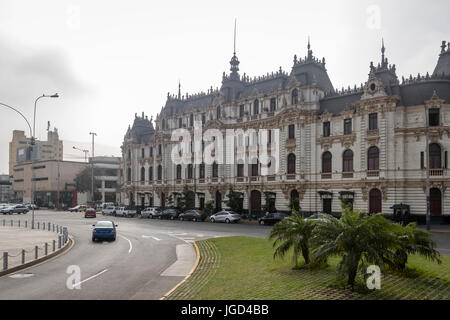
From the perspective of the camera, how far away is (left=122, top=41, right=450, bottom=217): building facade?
137ft

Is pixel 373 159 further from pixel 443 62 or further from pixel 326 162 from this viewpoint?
pixel 443 62

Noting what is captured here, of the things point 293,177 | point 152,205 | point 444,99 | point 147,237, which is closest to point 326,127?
point 293,177

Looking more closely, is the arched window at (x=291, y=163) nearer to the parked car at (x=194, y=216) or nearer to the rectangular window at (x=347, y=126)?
the rectangular window at (x=347, y=126)

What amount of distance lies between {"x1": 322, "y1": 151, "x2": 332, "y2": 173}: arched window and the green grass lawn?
30995 mm

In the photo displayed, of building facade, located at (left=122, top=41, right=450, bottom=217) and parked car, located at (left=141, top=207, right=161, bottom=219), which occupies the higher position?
building facade, located at (left=122, top=41, right=450, bottom=217)

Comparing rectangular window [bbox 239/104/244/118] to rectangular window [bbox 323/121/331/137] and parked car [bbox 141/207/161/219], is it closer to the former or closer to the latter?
rectangular window [bbox 323/121/331/137]

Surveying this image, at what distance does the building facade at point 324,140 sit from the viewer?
41781 millimetres

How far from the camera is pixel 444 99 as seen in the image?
41.0 meters

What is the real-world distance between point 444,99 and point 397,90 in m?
4.83

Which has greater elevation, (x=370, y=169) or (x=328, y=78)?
(x=328, y=78)

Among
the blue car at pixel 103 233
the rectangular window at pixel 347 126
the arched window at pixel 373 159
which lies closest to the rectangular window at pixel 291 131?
the rectangular window at pixel 347 126

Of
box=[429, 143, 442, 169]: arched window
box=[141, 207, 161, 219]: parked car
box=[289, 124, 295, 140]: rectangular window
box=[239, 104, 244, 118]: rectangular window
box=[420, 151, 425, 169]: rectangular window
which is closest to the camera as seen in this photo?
box=[429, 143, 442, 169]: arched window

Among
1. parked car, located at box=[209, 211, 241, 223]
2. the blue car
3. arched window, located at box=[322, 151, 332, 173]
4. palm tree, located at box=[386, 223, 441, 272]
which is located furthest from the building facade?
palm tree, located at box=[386, 223, 441, 272]
